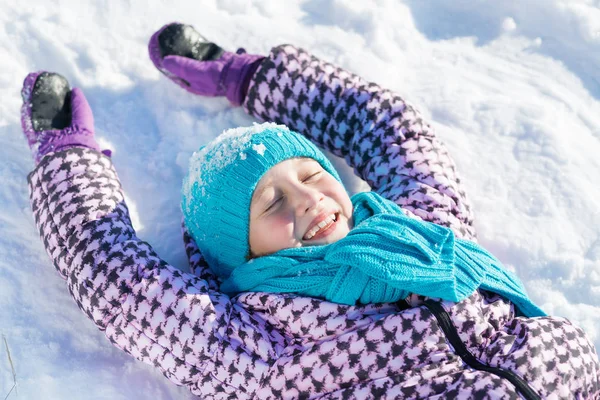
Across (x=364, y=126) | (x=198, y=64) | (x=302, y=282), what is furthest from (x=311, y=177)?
(x=198, y=64)

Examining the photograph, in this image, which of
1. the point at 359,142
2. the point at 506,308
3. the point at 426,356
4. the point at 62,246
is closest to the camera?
the point at 426,356

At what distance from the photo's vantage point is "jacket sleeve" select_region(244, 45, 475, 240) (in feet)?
7.15

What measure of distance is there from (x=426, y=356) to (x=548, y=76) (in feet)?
4.93

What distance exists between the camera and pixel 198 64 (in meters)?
2.48

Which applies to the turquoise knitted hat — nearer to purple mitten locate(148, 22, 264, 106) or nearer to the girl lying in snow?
the girl lying in snow

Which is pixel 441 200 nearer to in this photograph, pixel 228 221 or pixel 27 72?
pixel 228 221

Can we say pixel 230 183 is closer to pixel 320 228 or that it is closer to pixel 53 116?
pixel 320 228

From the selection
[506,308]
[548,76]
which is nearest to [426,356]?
[506,308]

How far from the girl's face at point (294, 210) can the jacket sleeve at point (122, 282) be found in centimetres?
25

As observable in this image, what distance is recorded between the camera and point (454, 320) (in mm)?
1783

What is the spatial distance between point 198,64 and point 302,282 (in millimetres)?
1036

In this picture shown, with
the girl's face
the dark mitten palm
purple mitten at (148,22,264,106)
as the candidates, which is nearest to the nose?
the girl's face

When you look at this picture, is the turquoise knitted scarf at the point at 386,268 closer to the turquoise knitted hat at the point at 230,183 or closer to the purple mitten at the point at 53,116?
the turquoise knitted hat at the point at 230,183

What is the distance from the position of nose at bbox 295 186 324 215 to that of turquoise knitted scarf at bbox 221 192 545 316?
11 centimetres
